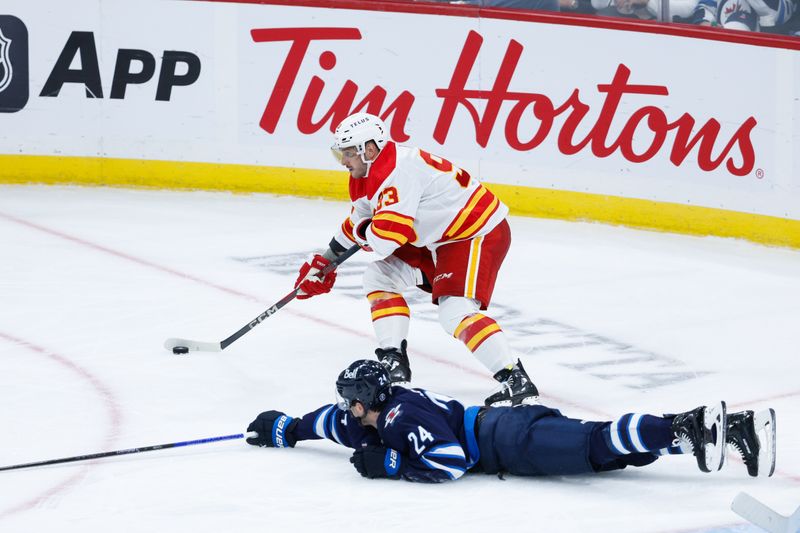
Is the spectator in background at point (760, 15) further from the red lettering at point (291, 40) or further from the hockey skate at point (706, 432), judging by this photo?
the hockey skate at point (706, 432)

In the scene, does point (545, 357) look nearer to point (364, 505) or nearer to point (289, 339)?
point (289, 339)

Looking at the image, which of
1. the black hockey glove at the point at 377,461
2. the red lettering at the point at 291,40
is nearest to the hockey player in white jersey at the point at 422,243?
the black hockey glove at the point at 377,461

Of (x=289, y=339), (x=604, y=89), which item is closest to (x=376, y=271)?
(x=289, y=339)

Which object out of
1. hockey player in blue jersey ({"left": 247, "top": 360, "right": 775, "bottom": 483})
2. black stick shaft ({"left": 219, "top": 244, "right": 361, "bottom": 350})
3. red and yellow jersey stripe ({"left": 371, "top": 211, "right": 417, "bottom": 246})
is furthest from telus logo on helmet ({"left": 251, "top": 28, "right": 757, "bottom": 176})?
hockey player in blue jersey ({"left": 247, "top": 360, "right": 775, "bottom": 483})

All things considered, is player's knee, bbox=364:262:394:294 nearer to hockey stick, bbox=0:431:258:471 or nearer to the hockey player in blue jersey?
hockey stick, bbox=0:431:258:471

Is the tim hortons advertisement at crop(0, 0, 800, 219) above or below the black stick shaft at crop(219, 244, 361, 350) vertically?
above

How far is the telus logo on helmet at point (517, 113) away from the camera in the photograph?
742 centimetres

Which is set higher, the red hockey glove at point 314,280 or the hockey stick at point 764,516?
the red hockey glove at point 314,280

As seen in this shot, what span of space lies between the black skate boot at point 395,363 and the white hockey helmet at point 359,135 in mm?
682

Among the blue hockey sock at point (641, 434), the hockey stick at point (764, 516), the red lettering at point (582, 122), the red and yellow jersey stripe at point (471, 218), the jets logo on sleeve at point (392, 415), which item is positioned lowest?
the hockey stick at point (764, 516)

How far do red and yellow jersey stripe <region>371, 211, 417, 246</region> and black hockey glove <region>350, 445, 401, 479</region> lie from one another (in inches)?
36.8

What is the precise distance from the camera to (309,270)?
5.15 meters

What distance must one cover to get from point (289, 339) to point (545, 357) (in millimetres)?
1037

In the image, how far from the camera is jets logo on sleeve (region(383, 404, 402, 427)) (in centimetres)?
385
